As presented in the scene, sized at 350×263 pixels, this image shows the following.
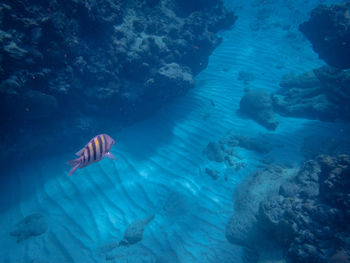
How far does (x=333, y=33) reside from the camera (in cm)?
867

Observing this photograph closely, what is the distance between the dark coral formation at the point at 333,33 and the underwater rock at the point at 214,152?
7070mm

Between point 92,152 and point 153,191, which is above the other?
point 92,152

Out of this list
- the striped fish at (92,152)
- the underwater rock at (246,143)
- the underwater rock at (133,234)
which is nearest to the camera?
the striped fish at (92,152)

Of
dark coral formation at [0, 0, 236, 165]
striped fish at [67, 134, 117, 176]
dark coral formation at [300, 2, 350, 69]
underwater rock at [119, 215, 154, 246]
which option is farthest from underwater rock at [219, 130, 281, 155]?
striped fish at [67, 134, 117, 176]

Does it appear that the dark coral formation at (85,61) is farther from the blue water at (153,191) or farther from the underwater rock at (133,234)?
the underwater rock at (133,234)

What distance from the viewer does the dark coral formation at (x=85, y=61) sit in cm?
495

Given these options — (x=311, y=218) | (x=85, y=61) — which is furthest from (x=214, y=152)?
(x=85, y=61)

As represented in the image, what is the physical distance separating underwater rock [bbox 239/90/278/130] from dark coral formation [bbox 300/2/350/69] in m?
3.26

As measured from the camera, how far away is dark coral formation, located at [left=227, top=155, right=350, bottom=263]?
11.7 ft

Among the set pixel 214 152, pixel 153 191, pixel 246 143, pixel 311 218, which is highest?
pixel 311 218

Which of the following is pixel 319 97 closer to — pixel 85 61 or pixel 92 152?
pixel 85 61

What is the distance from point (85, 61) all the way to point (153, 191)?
483 cm

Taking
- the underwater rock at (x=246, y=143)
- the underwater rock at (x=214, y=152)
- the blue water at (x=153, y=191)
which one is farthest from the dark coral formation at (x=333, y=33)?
the underwater rock at (x=214, y=152)

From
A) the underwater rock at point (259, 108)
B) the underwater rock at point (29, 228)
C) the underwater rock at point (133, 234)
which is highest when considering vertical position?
the underwater rock at point (259, 108)
